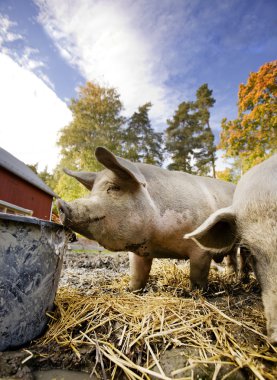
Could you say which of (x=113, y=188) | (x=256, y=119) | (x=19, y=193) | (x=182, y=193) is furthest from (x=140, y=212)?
(x=256, y=119)

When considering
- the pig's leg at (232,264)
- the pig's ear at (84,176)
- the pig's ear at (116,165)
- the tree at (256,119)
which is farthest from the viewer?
the tree at (256,119)

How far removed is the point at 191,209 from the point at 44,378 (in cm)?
190

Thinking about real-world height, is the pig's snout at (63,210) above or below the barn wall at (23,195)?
below

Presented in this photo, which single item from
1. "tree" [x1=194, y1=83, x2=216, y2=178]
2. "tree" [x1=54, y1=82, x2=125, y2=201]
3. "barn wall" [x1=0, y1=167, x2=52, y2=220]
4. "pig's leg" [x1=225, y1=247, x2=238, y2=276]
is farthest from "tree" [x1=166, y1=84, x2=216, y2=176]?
"pig's leg" [x1=225, y1=247, x2=238, y2=276]

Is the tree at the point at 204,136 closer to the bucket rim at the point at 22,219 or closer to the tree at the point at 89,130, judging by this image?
the tree at the point at 89,130

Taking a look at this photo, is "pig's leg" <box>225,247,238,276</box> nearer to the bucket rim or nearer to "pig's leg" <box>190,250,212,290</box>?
"pig's leg" <box>190,250,212,290</box>

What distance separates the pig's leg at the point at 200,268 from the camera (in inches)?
102

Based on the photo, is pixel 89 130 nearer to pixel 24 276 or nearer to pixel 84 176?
pixel 84 176

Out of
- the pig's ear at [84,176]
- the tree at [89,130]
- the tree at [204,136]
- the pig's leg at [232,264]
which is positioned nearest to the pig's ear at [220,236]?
the pig's ear at [84,176]

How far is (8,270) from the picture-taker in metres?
1.46

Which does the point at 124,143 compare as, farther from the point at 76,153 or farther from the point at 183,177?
the point at 183,177

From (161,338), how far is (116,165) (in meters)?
1.40

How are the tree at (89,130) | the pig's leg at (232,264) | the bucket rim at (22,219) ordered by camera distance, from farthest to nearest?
the tree at (89,130)
the pig's leg at (232,264)
the bucket rim at (22,219)

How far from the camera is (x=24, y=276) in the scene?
155 cm
